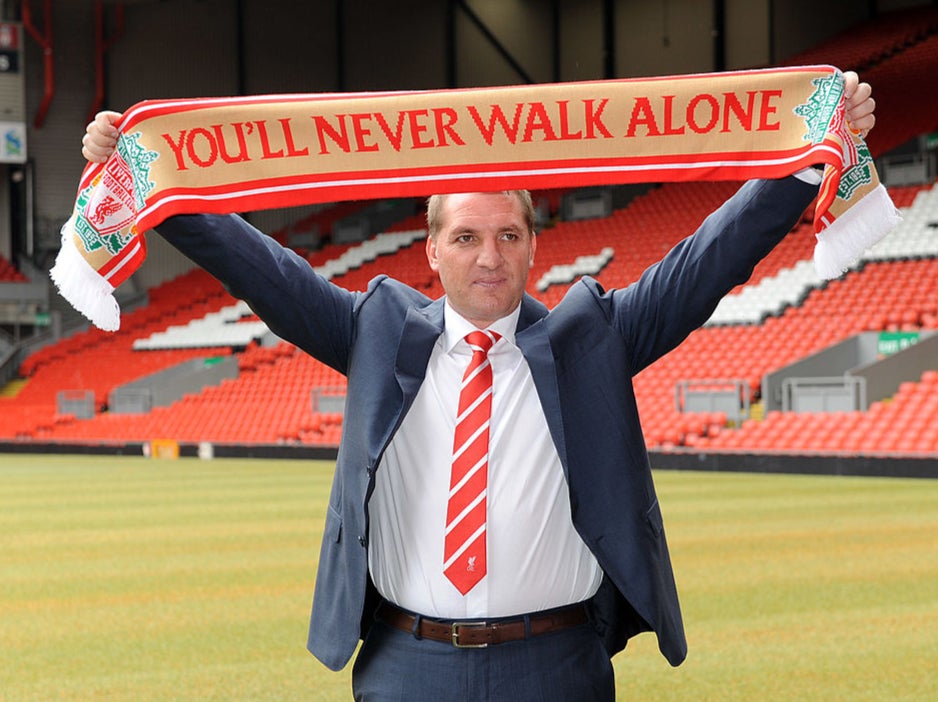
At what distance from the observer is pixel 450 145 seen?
2.88 m

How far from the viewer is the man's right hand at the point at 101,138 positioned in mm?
2900

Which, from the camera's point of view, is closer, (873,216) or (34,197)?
(873,216)

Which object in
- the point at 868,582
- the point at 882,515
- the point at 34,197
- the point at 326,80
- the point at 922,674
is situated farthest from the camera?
the point at 326,80

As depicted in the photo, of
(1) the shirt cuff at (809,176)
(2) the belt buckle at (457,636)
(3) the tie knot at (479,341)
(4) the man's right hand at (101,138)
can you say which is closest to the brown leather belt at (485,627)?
(2) the belt buckle at (457,636)

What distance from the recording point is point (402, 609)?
8.84 feet

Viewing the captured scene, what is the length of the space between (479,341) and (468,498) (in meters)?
0.34

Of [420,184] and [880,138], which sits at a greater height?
[880,138]

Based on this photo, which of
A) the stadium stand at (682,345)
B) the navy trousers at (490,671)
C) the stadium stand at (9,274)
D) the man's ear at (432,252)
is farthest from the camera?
the stadium stand at (9,274)

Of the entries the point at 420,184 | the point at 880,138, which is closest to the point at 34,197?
the point at 880,138

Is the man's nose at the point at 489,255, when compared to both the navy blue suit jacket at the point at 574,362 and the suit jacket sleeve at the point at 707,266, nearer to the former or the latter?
the navy blue suit jacket at the point at 574,362

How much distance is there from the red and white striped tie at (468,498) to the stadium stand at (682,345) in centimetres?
1424

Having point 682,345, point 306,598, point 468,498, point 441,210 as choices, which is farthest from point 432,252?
point 682,345

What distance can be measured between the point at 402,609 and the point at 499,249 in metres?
0.78

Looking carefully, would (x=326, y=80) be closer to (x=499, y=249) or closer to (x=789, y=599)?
(x=789, y=599)
